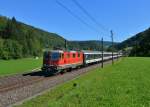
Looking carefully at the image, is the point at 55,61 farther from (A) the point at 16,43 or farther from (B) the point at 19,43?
(B) the point at 19,43

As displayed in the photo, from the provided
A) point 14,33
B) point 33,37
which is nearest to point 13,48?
point 14,33

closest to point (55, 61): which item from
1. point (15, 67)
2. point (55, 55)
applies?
point (55, 55)

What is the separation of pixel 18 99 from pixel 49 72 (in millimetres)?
20004

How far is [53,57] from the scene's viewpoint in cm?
3769

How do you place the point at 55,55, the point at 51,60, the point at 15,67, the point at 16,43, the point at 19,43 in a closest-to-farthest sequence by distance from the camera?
the point at 51,60 → the point at 55,55 → the point at 15,67 → the point at 16,43 → the point at 19,43

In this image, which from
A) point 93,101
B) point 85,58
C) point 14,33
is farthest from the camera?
point 14,33

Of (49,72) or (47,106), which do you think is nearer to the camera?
(47,106)

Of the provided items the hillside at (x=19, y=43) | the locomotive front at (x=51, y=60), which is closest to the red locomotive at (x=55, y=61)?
the locomotive front at (x=51, y=60)

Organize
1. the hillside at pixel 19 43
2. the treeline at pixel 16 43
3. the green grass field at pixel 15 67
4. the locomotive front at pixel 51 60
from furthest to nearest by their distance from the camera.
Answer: the hillside at pixel 19 43
the treeline at pixel 16 43
the green grass field at pixel 15 67
the locomotive front at pixel 51 60

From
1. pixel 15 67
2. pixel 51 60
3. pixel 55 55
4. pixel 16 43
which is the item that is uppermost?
pixel 16 43

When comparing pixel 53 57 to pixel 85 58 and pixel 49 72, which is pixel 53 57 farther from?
pixel 85 58

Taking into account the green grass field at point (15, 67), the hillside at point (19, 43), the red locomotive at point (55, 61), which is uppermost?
the hillside at point (19, 43)

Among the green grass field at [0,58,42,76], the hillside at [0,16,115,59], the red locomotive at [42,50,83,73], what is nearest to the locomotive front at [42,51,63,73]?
the red locomotive at [42,50,83,73]

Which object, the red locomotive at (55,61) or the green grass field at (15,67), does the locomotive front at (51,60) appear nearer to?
the red locomotive at (55,61)
